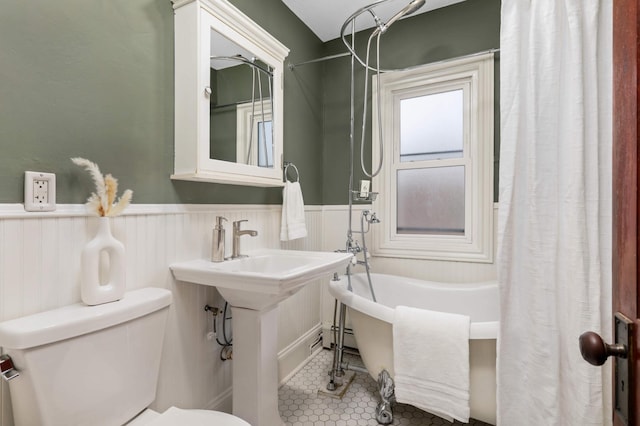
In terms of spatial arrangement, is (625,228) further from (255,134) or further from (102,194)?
(255,134)

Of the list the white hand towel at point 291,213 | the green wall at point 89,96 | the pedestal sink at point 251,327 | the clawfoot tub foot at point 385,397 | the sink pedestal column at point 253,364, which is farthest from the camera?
the white hand towel at point 291,213

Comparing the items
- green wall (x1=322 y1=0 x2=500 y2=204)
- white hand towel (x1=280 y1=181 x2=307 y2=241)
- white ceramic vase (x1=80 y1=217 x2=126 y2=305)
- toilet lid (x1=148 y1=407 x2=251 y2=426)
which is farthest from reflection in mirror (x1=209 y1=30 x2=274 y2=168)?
toilet lid (x1=148 y1=407 x2=251 y2=426)

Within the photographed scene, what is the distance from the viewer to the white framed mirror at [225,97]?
4.44ft

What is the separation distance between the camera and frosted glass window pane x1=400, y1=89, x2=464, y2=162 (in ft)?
7.68

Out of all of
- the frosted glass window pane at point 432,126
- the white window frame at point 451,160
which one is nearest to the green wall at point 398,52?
the white window frame at point 451,160

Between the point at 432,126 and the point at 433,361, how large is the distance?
67.7 inches

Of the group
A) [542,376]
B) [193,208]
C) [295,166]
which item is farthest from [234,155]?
[542,376]

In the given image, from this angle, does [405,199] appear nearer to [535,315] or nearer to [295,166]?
[295,166]

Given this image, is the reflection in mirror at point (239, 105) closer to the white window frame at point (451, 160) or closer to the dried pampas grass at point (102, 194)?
the dried pampas grass at point (102, 194)

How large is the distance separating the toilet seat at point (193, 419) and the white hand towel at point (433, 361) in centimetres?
80

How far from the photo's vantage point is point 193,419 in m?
1.09

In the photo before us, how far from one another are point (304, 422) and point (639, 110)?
1.87 metres

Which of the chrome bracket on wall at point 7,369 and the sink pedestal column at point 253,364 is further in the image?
the sink pedestal column at point 253,364

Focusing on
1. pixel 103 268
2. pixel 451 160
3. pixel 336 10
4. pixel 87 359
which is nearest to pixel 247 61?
pixel 336 10
